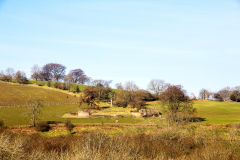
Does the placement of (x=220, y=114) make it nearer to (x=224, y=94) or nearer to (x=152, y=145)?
(x=224, y=94)

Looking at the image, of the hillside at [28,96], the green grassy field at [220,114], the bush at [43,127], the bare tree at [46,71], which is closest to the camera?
the bush at [43,127]

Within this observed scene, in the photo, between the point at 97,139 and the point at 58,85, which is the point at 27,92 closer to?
the point at 58,85

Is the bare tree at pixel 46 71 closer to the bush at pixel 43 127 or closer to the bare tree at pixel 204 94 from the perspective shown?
the bare tree at pixel 204 94

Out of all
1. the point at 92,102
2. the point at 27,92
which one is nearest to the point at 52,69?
Answer: the point at 27,92

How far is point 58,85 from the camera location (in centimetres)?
10819

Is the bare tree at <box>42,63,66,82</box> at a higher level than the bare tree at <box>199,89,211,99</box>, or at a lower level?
higher

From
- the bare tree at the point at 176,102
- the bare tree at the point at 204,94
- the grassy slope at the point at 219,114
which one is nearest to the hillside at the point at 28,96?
the grassy slope at the point at 219,114

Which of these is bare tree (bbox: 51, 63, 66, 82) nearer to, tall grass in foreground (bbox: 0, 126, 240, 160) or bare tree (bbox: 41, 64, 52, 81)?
bare tree (bbox: 41, 64, 52, 81)

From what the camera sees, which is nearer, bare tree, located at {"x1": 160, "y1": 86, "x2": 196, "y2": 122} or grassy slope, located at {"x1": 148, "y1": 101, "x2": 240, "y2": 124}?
bare tree, located at {"x1": 160, "y1": 86, "x2": 196, "y2": 122}

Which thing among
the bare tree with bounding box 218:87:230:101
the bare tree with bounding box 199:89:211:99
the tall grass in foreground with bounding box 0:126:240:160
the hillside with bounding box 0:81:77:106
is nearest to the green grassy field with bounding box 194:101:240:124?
the tall grass in foreground with bounding box 0:126:240:160

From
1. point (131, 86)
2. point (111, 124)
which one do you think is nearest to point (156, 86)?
point (131, 86)

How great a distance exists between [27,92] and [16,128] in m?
54.5

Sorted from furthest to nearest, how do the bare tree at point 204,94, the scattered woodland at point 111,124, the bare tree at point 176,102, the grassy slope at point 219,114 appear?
the bare tree at point 204,94
the grassy slope at point 219,114
the bare tree at point 176,102
the scattered woodland at point 111,124

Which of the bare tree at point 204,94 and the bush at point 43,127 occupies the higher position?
the bare tree at point 204,94
